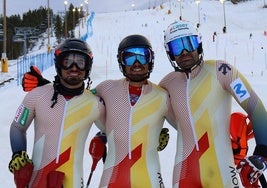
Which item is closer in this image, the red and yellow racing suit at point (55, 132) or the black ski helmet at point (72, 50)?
the red and yellow racing suit at point (55, 132)

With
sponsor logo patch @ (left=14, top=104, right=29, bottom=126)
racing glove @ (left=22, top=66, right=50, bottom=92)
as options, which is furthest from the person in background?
sponsor logo patch @ (left=14, top=104, right=29, bottom=126)

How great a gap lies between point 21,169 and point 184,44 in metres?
1.96

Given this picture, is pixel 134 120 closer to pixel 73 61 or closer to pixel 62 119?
pixel 62 119

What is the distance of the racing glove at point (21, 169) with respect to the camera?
3.40 meters

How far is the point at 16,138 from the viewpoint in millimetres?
3713

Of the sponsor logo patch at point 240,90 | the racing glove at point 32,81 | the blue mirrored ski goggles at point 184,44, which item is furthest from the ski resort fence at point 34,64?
the sponsor logo patch at point 240,90

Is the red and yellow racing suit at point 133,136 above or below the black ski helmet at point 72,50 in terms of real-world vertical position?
below

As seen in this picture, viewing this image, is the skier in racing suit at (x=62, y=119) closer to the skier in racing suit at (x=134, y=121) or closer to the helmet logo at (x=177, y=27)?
the skier in racing suit at (x=134, y=121)

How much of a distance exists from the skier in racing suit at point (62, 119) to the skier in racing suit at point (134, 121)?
0.77ft

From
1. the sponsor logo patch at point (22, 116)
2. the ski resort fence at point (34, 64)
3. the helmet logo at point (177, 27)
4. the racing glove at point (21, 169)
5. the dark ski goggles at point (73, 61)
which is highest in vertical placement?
the helmet logo at point (177, 27)

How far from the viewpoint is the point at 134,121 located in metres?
3.94

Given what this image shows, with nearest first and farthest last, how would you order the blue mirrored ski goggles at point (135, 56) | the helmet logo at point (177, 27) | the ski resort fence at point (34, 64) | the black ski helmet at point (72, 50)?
the black ski helmet at point (72, 50)
the blue mirrored ski goggles at point (135, 56)
the helmet logo at point (177, 27)
the ski resort fence at point (34, 64)

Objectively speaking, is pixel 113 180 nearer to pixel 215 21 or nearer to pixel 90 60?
pixel 90 60

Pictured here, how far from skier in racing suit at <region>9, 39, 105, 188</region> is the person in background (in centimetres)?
89
